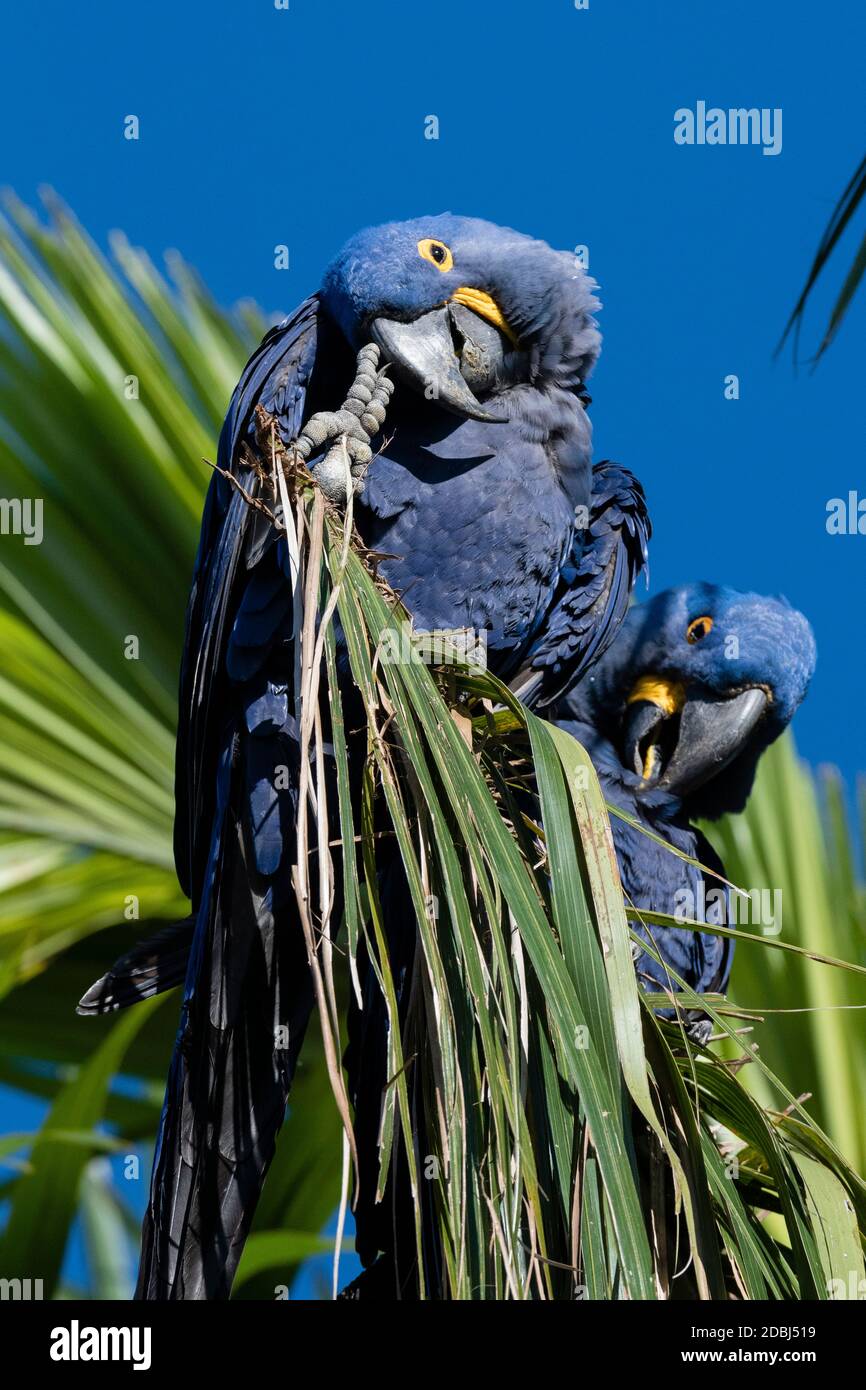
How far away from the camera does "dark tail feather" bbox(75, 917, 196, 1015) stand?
2.83 metres

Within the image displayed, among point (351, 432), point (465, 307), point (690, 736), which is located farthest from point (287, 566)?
point (690, 736)

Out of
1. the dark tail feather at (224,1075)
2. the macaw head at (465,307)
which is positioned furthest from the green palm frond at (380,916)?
the macaw head at (465,307)

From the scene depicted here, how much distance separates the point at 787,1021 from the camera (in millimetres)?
3697

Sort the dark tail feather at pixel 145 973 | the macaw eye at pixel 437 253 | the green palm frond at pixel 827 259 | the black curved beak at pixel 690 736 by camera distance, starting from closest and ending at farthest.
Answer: the green palm frond at pixel 827 259, the dark tail feather at pixel 145 973, the macaw eye at pixel 437 253, the black curved beak at pixel 690 736

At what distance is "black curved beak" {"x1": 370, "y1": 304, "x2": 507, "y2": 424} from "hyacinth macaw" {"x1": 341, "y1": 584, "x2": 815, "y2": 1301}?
3.33 ft

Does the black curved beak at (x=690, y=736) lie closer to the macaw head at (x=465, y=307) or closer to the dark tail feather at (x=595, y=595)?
the dark tail feather at (x=595, y=595)

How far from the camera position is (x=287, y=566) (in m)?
2.79

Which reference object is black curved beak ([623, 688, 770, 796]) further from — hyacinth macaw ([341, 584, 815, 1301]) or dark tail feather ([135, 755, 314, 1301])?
dark tail feather ([135, 755, 314, 1301])

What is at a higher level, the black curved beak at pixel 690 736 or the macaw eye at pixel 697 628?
the macaw eye at pixel 697 628

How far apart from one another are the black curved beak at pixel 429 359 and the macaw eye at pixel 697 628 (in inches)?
50.1

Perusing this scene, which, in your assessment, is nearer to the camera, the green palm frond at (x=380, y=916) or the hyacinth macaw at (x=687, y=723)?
the green palm frond at (x=380, y=916)

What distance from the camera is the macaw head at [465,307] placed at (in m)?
3.02
